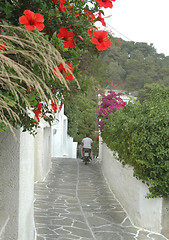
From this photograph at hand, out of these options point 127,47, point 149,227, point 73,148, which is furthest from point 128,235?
point 127,47

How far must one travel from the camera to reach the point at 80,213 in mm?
6816

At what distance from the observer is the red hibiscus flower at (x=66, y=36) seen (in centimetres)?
272

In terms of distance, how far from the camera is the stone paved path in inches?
218

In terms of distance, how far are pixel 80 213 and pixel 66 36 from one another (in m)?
4.86

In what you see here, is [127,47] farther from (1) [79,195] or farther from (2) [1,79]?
(2) [1,79]

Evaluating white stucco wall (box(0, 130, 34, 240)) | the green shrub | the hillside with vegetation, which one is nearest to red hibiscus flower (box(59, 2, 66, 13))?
white stucco wall (box(0, 130, 34, 240))

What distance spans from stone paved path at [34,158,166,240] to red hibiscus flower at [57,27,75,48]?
3.66m

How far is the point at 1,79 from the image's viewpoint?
2.06 meters

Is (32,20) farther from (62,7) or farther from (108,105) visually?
(108,105)

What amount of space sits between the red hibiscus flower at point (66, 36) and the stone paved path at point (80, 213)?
366 cm

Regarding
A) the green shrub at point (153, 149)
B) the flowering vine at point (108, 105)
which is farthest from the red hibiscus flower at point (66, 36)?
the flowering vine at point (108, 105)

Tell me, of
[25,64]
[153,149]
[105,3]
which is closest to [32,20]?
[25,64]

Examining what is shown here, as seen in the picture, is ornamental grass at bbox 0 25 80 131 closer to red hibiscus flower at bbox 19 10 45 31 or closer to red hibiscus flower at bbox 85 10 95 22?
red hibiscus flower at bbox 19 10 45 31

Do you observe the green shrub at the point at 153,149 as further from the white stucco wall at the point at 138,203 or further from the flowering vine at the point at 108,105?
the flowering vine at the point at 108,105
